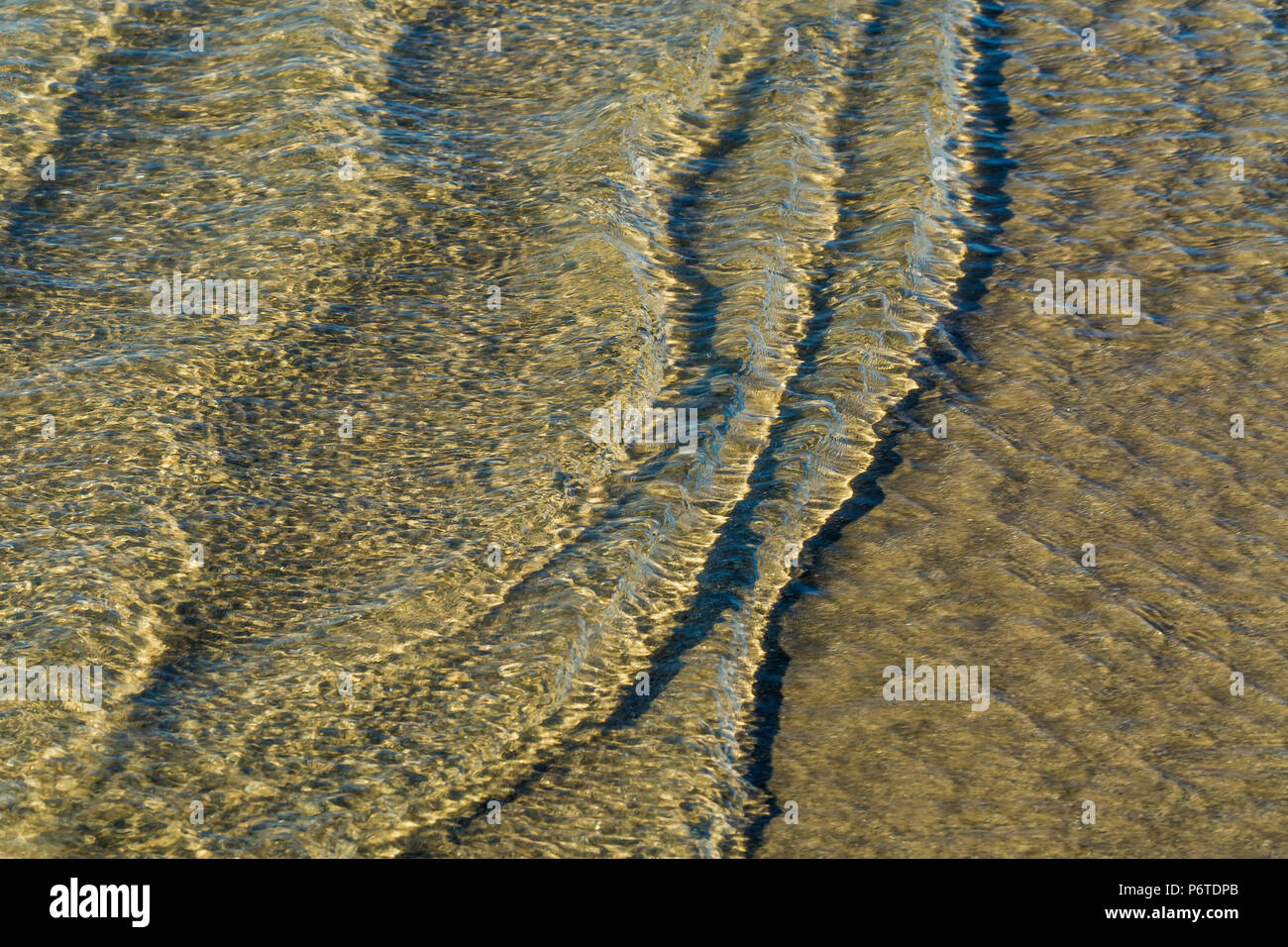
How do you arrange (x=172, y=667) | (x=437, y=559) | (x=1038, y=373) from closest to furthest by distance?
(x=172, y=667) < (x=437, y=559) < (x=1038, y=373)

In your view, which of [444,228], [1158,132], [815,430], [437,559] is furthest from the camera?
[1158,132]

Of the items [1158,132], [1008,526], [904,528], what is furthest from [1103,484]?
[1158,132]

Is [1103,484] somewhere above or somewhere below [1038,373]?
below

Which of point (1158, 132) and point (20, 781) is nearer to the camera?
point (20, 781)

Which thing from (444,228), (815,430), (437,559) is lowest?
(437,559)

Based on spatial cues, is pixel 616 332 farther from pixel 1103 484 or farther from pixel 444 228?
pixel 1103 484

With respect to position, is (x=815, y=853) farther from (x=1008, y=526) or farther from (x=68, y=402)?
(x=68, y=402)

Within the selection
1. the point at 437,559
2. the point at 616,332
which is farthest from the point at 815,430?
the point at 437,559
